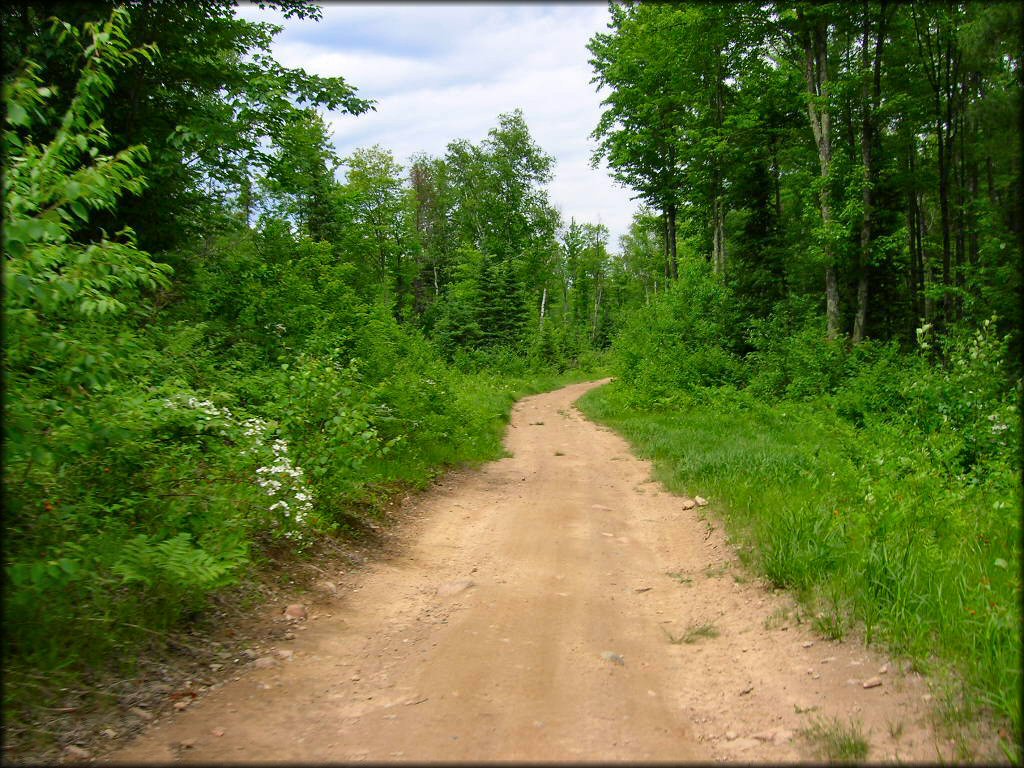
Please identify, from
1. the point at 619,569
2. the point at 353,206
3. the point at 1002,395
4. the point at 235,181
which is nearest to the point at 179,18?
the point at 235,181

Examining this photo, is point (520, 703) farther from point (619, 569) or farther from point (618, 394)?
point (618, 394)

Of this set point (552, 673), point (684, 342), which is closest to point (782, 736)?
point (552, 673)

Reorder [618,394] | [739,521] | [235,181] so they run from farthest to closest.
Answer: [618,394], [235,181], [739,521]

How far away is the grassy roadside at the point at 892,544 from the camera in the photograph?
352 cm

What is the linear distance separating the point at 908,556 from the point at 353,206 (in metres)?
31.2

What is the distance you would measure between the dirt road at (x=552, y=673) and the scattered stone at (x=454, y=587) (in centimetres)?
2

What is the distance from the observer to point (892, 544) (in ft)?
16.6

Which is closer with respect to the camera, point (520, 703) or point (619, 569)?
point (520, 703)

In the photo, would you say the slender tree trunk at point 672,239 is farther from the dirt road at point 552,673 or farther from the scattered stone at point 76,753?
the scattered stone at point 76,753

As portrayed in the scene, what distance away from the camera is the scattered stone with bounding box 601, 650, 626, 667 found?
413 centimetres

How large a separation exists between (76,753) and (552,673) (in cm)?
260

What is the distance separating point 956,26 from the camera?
14.1m

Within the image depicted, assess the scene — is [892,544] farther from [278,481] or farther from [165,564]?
[165,564]

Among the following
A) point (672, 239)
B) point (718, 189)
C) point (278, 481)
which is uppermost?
point (718, 189)
